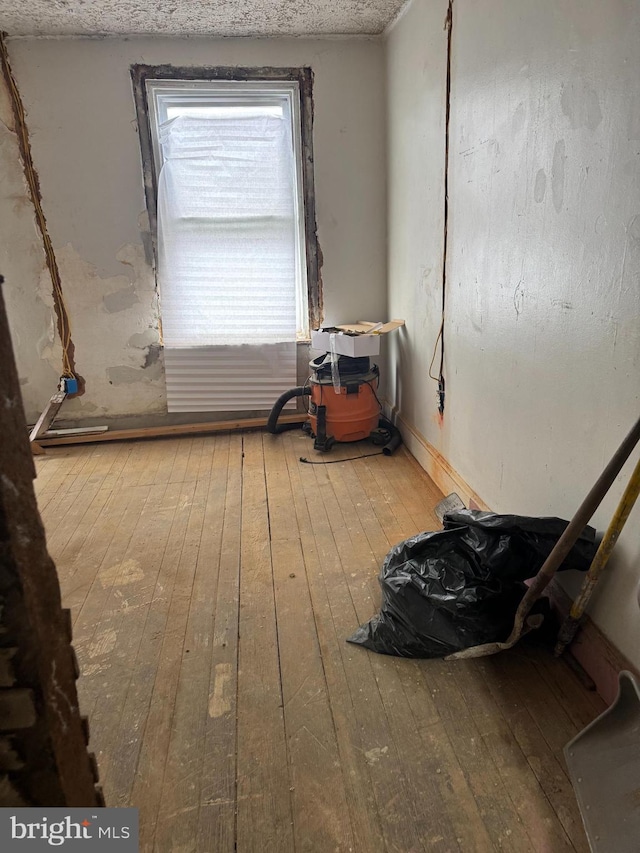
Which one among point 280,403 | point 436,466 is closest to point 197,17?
point 280,403

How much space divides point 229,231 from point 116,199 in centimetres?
76

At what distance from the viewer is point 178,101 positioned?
141 inches

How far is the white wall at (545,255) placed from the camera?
1384 mm

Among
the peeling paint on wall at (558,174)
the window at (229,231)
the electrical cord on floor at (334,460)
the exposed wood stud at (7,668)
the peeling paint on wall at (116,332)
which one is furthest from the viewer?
the peeling paint on wall at (116,332)

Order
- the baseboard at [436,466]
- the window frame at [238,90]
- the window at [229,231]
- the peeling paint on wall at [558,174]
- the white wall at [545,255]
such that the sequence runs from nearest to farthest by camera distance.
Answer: the white wall at [545,255], the peeling paint on wall at [558,174], the baseboard at [436,466], the window frame at [238,90], the window at [229,231]

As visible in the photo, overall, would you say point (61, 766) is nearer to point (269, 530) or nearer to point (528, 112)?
point (269, 530)

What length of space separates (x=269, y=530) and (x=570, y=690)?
140 centimetres

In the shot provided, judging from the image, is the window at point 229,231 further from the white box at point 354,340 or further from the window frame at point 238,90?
the white box at point 354,340

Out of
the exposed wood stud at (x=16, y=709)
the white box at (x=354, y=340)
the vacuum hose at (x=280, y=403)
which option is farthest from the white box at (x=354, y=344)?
the exposed wood stud at (x=16, y=709)

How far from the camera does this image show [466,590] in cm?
167

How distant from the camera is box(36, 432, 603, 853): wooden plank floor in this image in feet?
4.06

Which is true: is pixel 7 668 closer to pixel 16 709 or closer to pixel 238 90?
pixel 16 709

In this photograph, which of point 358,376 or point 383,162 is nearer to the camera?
point 358,376

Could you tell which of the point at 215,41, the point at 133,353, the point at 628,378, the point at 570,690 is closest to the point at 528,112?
the point at 628,378
